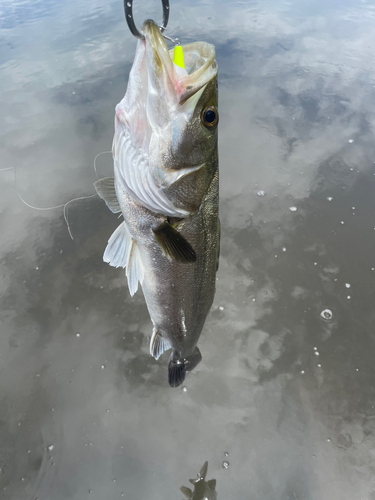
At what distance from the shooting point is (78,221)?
9.50 ft

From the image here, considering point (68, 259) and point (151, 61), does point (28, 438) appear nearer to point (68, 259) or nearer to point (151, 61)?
point (68, 259)

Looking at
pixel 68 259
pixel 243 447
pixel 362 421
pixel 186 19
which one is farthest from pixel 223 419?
pixel 186 19

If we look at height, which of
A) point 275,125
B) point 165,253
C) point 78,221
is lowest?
point 78,221

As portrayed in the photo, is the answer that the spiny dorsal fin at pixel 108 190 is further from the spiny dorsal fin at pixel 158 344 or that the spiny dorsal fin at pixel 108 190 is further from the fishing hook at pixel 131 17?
the spiny dorsal fin at pixel 158 344

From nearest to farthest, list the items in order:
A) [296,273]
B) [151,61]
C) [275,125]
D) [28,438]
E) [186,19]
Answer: [151,61] < [28,438] < [296,273] < [275,125] < [186,19]

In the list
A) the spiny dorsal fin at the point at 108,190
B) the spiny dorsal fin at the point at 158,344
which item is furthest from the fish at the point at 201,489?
the spiny dorsal fin at the point at 108,190

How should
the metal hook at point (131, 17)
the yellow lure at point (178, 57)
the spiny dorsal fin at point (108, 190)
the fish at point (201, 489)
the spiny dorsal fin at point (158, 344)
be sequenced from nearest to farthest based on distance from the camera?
the metal hook at point (131, 17)
the yellow lure at point (178, 57)
the spiny dorsal fin at point (108, 190)
the spiny dorsal fin at point (158, 344)
the fish at point (201, 489)

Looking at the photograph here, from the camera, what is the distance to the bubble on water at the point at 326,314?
7.66 ft

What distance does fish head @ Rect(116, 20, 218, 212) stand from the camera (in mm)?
889

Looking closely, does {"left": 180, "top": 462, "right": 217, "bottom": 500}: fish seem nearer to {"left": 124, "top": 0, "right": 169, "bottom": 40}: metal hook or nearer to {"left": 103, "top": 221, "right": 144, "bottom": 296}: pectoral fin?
{"left": 103, "top": 221, "right": 144, "bottom": 296}: pectoral fin

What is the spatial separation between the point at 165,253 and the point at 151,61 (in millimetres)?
652

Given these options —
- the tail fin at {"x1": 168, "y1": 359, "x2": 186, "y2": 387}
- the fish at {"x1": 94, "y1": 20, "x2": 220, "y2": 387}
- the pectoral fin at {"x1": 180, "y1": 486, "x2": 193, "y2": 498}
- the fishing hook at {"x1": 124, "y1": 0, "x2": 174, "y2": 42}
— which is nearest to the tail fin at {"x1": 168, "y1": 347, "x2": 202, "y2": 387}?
the tail fin at {"x1": 168, "y1": 359, "x2": 186, "y2": 387}

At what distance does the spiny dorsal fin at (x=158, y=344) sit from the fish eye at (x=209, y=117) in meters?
1.04

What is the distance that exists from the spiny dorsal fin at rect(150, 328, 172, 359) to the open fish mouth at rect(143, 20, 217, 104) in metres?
1.12
